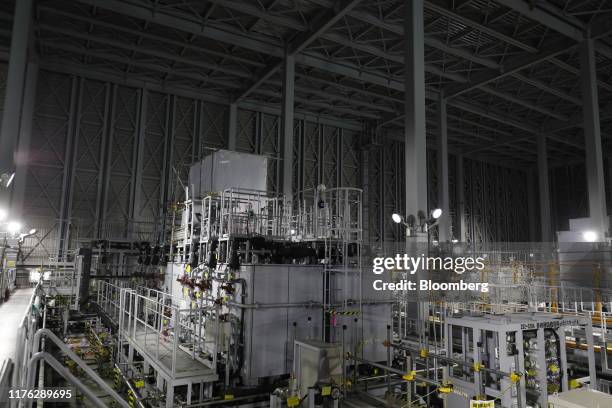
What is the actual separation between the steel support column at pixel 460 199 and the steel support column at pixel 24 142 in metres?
31.5

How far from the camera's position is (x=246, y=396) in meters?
9.98

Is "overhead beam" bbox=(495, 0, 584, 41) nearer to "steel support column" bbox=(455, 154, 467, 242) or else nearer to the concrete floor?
"steel support column" bbox=(455, 154, 467, 242)

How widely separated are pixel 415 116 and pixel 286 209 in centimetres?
582

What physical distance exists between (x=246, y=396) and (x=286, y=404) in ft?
3.66

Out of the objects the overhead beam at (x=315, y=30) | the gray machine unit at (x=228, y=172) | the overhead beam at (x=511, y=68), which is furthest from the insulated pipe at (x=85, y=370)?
the overhead beam at (x=511, y=68)

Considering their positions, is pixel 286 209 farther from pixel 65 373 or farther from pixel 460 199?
pixel 460 199

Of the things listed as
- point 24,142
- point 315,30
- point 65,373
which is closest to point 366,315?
point 65,373

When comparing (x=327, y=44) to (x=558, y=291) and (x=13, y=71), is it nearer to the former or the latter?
(x=13, y=71)

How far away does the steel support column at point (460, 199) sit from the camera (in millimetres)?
36834

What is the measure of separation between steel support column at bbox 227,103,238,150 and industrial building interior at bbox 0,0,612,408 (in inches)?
23.4

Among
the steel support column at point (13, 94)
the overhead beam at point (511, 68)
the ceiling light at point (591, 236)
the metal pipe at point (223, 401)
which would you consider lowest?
the metal pipe at point (223, 401)

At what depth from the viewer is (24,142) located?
22.5 meters

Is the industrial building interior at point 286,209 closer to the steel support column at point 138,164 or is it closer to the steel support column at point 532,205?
the steel support column at point 138,164

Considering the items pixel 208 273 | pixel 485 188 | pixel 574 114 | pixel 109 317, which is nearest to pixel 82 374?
pixel 109 317
